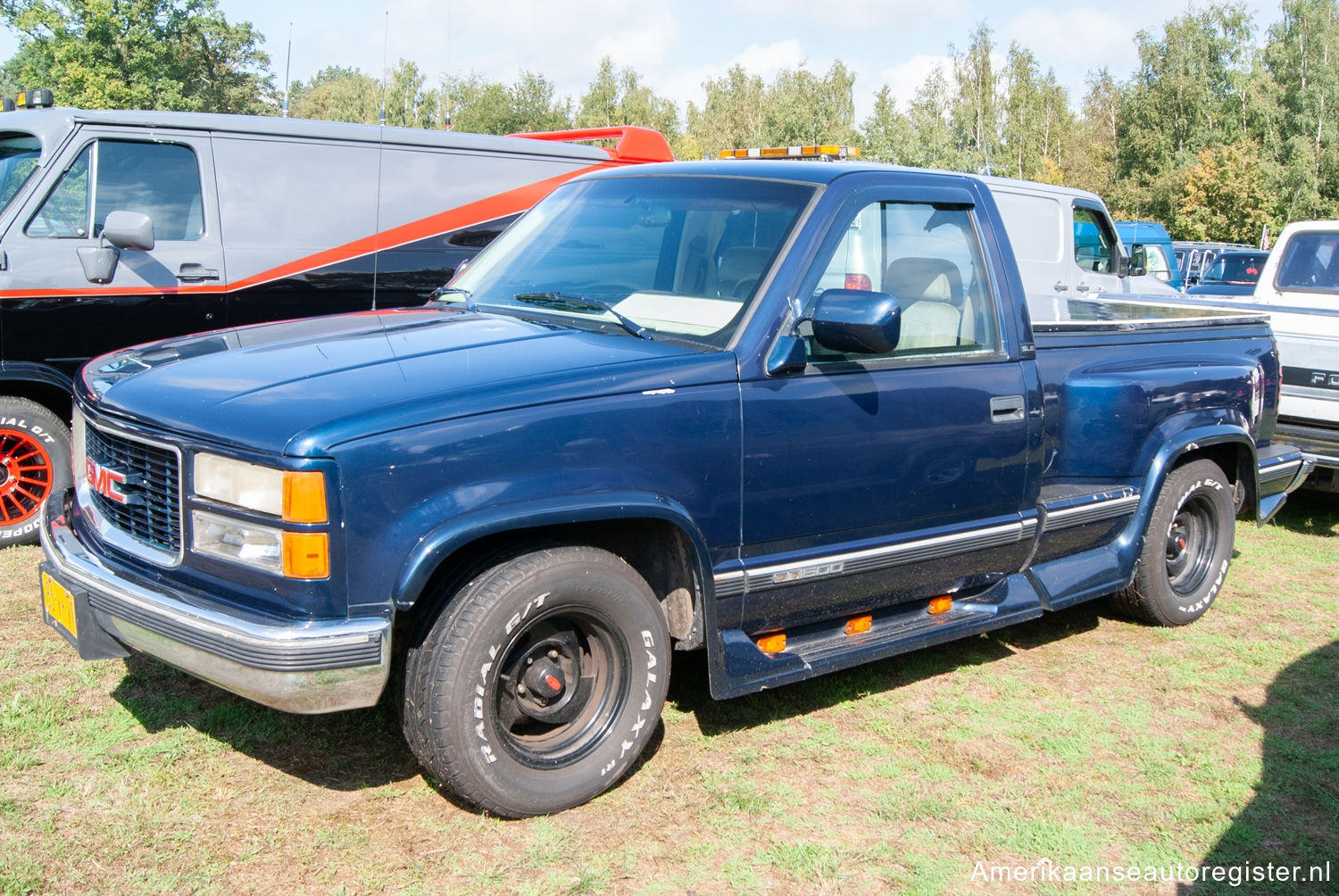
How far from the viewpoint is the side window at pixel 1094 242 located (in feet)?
37.0

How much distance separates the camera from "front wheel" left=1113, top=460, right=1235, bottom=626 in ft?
17.0

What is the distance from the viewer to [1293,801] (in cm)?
372

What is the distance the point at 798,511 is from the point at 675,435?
0.58 meters

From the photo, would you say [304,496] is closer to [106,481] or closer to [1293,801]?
[106,481]

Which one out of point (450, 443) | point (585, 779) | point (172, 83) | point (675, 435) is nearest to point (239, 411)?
point (450, 443)

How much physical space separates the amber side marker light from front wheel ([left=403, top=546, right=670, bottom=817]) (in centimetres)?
88

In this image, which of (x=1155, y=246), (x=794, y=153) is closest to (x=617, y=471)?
(x=794, y=153)

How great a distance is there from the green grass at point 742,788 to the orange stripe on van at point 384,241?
2.03m

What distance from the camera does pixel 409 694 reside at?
10.2 feet

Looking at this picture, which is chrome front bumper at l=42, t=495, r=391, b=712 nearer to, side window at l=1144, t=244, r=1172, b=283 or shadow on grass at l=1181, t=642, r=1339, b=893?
shadow on grass at l=1181, t=642, r=1339, b=893

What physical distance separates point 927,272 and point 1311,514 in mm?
5182

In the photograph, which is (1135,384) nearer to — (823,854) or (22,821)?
(823,854)

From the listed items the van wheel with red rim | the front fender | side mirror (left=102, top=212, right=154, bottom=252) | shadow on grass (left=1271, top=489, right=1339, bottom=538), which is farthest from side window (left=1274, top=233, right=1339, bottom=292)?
the van wheel with red rim

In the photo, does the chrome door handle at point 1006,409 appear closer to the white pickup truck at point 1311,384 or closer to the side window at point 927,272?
the side window at point 927,272
